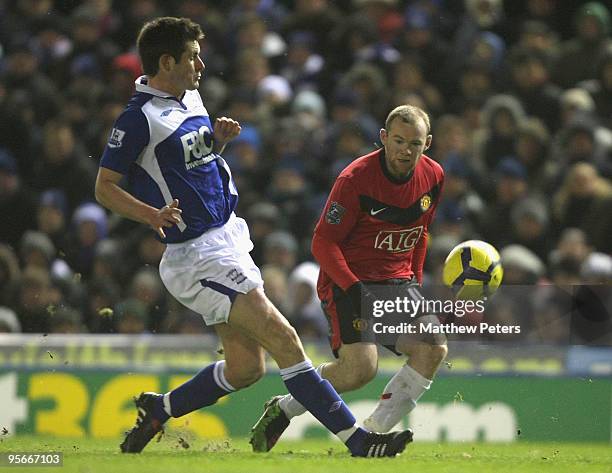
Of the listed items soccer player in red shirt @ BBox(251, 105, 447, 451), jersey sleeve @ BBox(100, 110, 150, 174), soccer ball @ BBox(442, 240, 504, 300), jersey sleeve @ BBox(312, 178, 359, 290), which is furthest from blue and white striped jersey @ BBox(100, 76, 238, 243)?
soccer ball @ BBox(442, 240, 504, 300)

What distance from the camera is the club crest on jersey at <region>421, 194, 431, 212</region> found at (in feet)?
25.5

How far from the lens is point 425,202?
777 cm

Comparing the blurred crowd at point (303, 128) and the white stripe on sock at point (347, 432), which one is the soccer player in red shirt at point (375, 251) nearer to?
the white stripe on sock at point (347, 432)

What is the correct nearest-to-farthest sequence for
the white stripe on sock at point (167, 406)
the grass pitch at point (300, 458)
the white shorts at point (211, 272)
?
the grass pitch at point (300, 458) → the white shorts at point (211, 272) → the white stripe on sock at point (167, 406)

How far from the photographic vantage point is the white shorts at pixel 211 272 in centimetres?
702

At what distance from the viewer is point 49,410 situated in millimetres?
9266

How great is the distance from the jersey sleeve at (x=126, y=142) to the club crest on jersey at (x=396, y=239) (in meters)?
1.54

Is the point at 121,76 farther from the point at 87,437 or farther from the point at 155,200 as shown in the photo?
the point at 155,200

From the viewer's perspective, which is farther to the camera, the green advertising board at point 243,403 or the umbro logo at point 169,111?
the green advertising board at point 243,403

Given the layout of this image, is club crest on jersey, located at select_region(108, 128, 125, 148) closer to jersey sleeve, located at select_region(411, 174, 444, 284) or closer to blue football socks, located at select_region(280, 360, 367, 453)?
blue football socks, located at select_region(280, 360, 367, 453)

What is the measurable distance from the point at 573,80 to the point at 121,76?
13.7ft

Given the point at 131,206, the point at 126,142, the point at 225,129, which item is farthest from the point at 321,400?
the point at 126,142

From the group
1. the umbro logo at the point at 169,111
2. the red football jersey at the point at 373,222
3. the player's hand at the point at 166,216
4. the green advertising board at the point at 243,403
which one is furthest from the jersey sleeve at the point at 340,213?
the green advertising board at the point at 243,403

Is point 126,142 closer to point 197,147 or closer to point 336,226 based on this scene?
point 197,147
